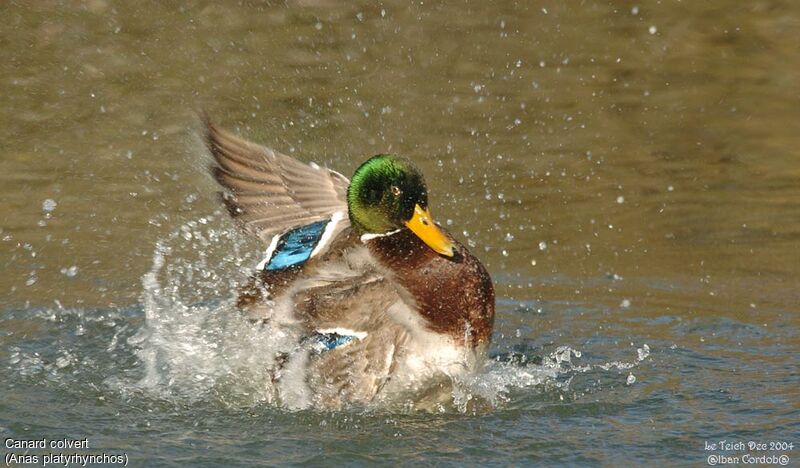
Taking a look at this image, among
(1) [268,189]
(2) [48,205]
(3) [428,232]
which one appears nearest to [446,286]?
(3) [428,232]

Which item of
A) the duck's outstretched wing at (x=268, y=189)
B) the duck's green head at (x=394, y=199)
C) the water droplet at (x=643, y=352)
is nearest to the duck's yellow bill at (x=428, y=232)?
the duck's green head at (x=394, y=199)

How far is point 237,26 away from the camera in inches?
400

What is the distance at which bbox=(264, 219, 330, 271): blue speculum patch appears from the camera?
18.2ft

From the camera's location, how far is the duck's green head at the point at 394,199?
17.0ft

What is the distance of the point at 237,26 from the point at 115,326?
4519 mm

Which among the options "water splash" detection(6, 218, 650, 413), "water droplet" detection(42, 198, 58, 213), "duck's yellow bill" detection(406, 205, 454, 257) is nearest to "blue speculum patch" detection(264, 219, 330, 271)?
"water splash" detection(6, 218, 650, 413)

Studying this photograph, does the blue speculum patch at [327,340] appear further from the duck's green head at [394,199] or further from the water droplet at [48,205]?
the water droplet at [48,205]

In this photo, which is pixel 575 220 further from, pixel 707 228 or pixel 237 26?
pixel 237 26

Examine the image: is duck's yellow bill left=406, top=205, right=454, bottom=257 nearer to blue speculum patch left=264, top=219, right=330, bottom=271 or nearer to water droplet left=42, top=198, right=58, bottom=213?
blue speculum patch left=264, top=219, right=330, bottom=271

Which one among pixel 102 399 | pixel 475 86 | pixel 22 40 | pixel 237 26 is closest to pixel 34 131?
pixel 22 40

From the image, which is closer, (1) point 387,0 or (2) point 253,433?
(2) point 253,433

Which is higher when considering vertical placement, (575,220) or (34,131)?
(34,131)

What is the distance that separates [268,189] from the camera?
604 centimetres

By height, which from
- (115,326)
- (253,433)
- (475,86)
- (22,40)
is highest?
(22,40)
